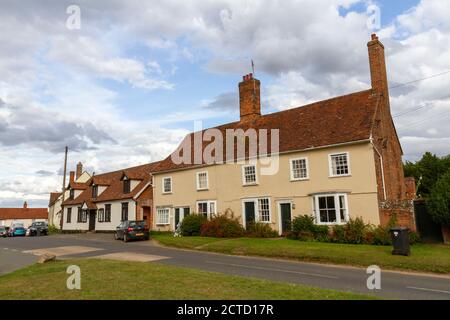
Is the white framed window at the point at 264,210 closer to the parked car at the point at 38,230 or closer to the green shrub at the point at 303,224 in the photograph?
the green shrub at the point at 303,224

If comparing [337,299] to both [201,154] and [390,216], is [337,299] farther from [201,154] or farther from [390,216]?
[201,154]

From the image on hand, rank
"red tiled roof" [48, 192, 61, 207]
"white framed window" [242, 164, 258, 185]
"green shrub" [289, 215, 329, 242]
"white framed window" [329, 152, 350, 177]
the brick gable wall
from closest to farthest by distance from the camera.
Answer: the brick gable wall < "green shrub" [289, 215, 329, 242] < "white framed window" [329, 152, 350, 177] < "white framed window" [242, 164, 258, 185] < "red tiled roof" [48, 192, 61, 207]

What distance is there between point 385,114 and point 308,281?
17.6 m

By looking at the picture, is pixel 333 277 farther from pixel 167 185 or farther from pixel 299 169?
pixel 167 185

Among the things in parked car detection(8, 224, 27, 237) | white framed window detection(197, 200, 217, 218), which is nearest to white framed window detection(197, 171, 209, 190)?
white framed window detection(197, 200, 217, 218)

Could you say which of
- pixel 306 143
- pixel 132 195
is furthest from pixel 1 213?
pixel 306 143

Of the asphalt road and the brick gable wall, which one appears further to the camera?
the brick gable wall

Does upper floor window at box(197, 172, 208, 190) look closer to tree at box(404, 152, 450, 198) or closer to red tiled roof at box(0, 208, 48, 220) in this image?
tree at box(404, 152, 450, 198)

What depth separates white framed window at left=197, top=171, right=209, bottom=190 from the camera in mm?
29939

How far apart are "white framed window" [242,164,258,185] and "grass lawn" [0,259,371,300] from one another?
53.2 feet

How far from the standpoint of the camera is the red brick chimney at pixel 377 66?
2452 cm

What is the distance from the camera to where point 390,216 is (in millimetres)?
21188

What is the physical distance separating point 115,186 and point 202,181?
15943mm

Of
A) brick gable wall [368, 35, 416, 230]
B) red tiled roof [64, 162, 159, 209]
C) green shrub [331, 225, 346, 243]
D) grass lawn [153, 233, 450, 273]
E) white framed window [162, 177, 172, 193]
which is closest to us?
grass lawn [153, 233, 450, 273]
